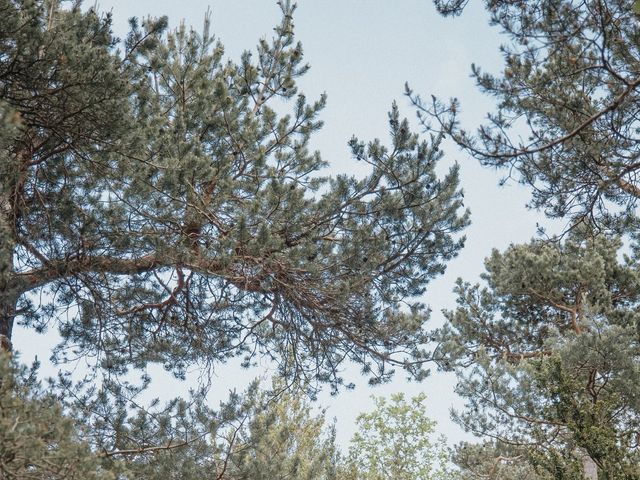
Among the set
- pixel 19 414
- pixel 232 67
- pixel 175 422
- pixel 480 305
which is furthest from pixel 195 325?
pixel 480 305

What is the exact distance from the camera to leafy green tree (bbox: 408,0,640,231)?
4609 millimetres

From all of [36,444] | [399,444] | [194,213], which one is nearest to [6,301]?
[194,213]

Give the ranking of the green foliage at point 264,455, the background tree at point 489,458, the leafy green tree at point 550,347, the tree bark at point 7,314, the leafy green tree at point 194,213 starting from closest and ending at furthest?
the leafy green tree at point 194,213 < the tree bark at point 7,314 < the green foliage at point 264,455 < the leafy green tree at point 550,347 < the background tree at point 489,458

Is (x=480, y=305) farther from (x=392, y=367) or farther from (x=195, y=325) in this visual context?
(x=195, y=325)

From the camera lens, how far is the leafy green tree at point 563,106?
4609mm

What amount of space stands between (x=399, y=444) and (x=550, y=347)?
11.2 meters

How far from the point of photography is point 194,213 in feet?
19.6

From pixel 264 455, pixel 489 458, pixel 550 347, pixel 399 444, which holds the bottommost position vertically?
pixel 264 455

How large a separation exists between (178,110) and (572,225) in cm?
360

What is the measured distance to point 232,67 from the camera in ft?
25.7

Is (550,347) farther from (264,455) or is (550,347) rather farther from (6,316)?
(6,316)

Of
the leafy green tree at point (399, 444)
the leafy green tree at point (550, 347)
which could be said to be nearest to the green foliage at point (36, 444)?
the leafy green tree at point (550, 347)

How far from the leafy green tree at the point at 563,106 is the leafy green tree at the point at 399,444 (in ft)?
50.2

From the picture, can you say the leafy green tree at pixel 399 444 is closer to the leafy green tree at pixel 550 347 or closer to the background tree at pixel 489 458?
the background tree at pixel 489 458
